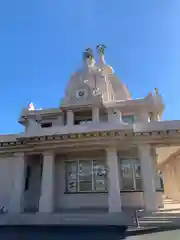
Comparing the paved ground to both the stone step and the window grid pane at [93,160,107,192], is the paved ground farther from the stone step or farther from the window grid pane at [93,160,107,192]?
the window grid pane at [93,160,107,192]

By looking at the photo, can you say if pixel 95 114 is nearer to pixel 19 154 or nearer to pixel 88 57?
pixel 19 154

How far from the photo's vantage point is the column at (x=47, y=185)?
11188 millimetres

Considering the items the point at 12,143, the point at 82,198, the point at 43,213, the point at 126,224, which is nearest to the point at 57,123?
the point at 12,143

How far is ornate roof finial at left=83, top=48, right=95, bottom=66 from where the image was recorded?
19.2 m

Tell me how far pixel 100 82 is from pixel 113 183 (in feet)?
28.7

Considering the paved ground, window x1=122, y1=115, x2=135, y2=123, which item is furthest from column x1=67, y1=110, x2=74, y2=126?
the paved ground

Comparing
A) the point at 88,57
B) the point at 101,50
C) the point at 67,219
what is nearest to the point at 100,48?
the point at 101,50

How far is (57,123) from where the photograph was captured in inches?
635

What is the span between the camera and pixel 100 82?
57.4 ft

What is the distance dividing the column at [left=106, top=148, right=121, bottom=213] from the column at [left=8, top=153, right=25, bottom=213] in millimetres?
4434

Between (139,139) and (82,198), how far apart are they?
14.3 ft

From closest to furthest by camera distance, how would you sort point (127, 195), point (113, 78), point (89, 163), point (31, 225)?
point (31, 225) → point (127, 195) → point (89, 163) → point (113, 78)

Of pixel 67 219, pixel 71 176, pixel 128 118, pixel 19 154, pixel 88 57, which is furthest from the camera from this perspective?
pixel 88 57

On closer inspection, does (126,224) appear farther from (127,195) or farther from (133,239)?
(127,195)
